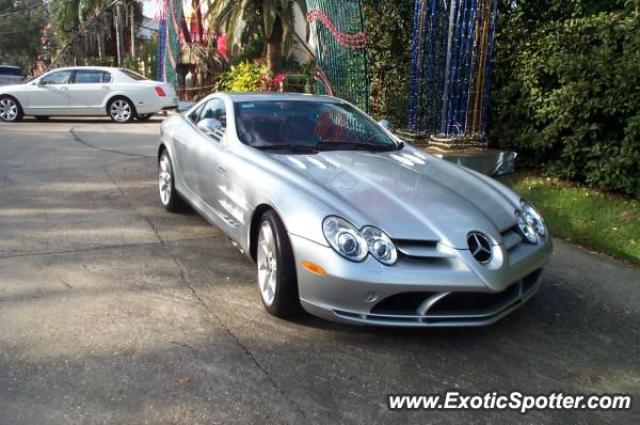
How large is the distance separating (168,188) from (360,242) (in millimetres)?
3514

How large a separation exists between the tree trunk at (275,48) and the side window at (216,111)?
10886 millimetres

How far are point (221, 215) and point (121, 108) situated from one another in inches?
468

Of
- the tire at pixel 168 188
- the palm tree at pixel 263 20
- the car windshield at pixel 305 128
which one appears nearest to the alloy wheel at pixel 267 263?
the car windshield at pixel 305 128

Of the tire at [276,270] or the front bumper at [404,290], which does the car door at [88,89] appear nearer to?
the tire at [276,270]

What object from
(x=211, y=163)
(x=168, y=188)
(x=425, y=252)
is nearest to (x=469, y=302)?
(x=425, y=252)

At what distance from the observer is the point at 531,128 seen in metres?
7.75

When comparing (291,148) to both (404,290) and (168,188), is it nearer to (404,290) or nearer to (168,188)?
(404,290)

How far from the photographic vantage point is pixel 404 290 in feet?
10.4

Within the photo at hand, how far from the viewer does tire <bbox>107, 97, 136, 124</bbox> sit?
15329 mm

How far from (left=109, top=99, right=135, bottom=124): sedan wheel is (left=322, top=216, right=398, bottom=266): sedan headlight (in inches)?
525

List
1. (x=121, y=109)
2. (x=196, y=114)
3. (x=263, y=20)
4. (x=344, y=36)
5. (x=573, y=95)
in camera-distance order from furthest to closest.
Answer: (x=263, y=20) < (x=121, y=109) < (x=344, y=36) < (x=573, y=95) < (x=196, y=114)

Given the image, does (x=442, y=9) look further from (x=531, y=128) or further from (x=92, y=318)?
(x=92, y=318)

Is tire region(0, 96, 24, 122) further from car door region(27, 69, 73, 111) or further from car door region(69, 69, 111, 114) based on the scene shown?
car door region(69, 69, 111, 114)

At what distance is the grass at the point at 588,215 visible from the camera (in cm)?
552
